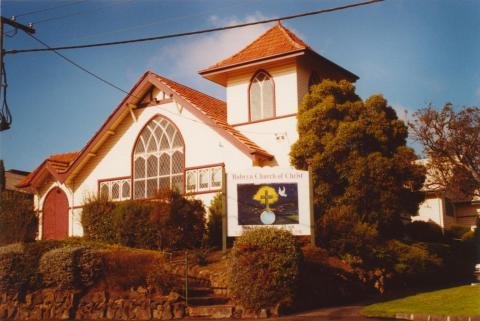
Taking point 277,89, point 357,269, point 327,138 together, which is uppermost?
point 277,89

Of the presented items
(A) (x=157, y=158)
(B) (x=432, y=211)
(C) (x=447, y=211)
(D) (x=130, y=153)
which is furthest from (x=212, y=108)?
(C) (x=447, y=211)

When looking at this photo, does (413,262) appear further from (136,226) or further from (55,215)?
(55,215)

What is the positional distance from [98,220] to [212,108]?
26.1 feet

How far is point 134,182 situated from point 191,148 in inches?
133

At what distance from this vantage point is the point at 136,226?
22141mm

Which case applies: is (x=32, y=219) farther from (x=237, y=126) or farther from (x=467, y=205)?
(x=467, y=205)

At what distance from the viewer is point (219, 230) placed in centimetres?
2344

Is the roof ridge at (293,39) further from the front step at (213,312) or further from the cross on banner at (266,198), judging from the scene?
the front step at (213,312)

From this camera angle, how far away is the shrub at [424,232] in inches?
1196

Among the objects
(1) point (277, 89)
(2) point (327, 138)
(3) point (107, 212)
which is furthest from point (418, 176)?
(3) point (107, 212)

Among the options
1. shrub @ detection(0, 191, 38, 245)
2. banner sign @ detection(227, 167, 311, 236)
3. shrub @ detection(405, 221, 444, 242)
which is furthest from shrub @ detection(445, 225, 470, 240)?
shrub @ detection(0, 191, 38, 245)

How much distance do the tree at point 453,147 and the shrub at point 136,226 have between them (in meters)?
13.8

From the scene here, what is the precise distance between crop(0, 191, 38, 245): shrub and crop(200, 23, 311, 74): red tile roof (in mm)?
9553

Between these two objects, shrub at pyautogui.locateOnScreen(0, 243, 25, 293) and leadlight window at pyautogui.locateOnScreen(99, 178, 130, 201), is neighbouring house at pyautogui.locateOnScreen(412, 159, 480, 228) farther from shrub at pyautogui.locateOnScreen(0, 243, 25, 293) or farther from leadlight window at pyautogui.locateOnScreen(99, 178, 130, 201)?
shrub at pyautogui.locateOnScreen(0, 243, 25, 293)
